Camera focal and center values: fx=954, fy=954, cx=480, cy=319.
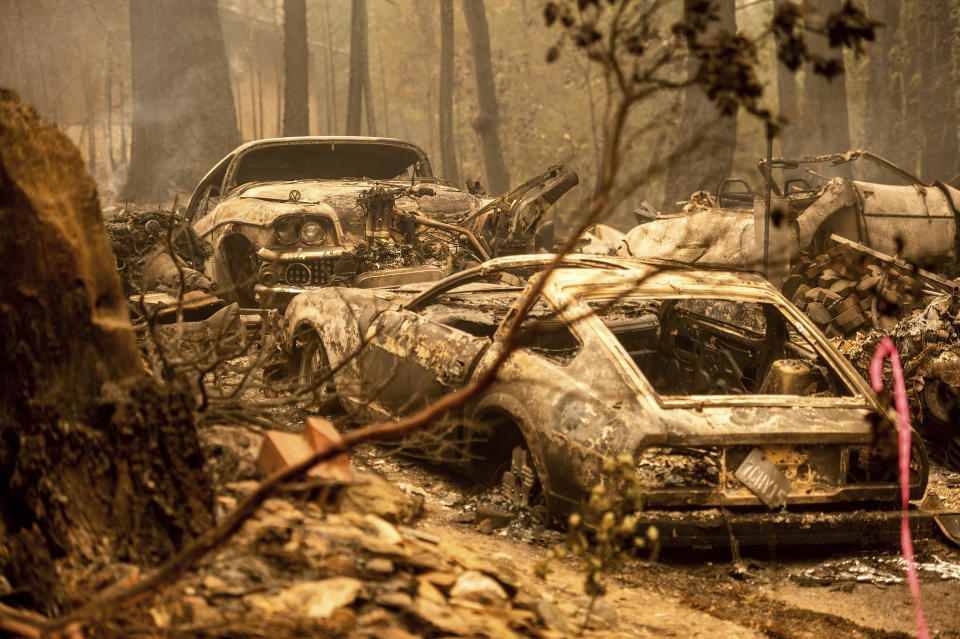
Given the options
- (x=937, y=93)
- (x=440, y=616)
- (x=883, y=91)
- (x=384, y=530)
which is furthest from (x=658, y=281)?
(x=883, y=91)

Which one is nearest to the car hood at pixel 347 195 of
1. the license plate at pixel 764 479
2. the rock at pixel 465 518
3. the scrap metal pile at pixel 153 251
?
the scrap metal pile at pixel 153 251

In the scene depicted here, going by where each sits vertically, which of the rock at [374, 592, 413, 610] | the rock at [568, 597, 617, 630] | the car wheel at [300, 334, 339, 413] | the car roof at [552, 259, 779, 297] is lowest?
the rock at [568, 597, 617, 630]

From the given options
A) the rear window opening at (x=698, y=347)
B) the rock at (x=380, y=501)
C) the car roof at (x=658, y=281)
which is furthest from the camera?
the rear window opening at (x=698, y=347)

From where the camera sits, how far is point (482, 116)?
21688 mm

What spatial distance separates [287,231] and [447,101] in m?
17.5

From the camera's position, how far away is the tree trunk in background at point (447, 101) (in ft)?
83.7

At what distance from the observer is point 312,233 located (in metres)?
9.11

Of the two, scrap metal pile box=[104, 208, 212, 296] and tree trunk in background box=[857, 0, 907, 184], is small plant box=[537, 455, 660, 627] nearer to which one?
scrap metal pile box=[104, 208, 212, 296]

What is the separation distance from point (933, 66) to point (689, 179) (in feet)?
28.9

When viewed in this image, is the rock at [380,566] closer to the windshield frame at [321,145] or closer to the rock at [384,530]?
the rock at [384,530]

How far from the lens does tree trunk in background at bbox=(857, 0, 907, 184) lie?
21.7 metres

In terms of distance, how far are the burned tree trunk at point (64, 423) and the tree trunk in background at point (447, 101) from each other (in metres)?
22.4

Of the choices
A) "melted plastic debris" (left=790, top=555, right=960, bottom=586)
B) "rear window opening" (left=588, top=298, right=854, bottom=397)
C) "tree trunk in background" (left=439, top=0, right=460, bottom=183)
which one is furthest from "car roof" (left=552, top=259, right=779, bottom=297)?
"tree trunk in background" (left=439, top=0, right=460, bottom=183)

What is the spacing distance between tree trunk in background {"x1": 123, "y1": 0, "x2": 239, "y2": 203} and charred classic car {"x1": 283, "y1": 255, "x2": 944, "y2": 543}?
1494cm
